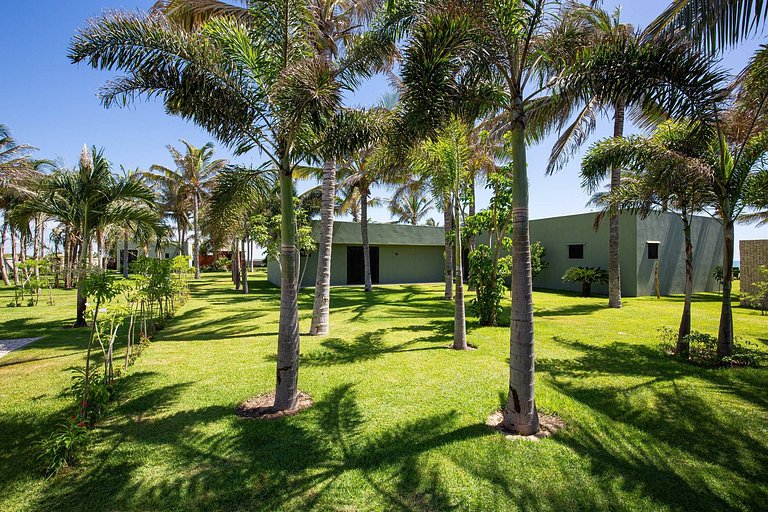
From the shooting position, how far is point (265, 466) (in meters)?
3.41

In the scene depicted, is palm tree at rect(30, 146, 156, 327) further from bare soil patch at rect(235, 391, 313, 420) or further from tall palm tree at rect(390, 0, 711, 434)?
tall palm tree at rect(390, 0, 711, 434)

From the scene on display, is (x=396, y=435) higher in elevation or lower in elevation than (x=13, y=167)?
lower

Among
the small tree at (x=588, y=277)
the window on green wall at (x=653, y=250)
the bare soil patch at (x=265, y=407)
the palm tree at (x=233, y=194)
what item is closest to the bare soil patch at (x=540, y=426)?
the bare soil patch at (x=265, y=407)

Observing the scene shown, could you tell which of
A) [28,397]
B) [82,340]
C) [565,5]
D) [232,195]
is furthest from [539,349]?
[82,340]

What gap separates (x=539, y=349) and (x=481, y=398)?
305 cm

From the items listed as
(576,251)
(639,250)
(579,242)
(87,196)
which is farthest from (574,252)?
(87,196)

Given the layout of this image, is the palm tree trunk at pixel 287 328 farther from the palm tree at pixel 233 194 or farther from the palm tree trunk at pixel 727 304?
the palm tree trunk at pixel 727 304

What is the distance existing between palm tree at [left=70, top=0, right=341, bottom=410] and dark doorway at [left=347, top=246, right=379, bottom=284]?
18.0 m

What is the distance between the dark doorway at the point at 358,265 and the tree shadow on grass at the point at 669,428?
17.4 m

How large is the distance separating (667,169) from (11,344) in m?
13.2

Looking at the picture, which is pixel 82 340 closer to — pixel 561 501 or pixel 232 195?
pixel 232 195

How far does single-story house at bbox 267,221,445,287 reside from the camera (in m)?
21.5

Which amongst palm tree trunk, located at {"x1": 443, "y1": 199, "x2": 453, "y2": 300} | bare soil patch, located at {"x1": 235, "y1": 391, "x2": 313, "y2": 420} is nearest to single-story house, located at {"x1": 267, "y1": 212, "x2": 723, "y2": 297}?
palm tree trunk, located at {"x1": 443, "y1": 199, "x2": 453, "y2": 300}

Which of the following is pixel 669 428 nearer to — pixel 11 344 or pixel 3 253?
pixel 11 344
